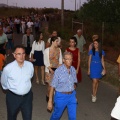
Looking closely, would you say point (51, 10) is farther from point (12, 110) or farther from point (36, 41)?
point (12, 110)

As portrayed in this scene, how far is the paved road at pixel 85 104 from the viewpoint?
27.4ft

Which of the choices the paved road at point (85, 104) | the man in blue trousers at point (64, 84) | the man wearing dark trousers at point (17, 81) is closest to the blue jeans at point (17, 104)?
the man wearing dark trousers at point (17, 81)

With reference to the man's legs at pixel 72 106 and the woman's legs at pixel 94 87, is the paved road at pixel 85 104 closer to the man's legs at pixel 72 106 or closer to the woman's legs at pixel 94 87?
the woman's legs at pixel 94 87

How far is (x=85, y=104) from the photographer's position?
30.7ft

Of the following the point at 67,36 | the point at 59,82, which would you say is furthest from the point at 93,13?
the point at 59,82

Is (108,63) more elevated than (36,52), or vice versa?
(36,52)

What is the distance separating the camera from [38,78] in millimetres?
12594

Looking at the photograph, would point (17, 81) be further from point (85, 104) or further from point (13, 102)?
point (85, 104)

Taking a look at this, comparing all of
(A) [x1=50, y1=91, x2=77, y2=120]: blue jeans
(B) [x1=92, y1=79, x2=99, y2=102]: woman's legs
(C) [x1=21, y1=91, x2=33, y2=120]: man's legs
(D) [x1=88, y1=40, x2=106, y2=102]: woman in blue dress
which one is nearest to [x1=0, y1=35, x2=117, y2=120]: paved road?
(B) [x1=92, y1=79, x2=99, y2=102]: woman's legs

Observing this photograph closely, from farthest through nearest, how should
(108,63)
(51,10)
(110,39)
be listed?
(51,10), (110,39), (108,63)

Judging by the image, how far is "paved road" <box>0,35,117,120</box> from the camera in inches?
329

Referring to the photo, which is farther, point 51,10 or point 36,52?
point 51,10

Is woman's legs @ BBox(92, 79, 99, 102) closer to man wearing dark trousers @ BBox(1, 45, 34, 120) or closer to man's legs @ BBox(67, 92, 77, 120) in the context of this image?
man's legs @ BBox(67, 92, 77, 120)

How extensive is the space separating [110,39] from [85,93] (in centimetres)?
901
